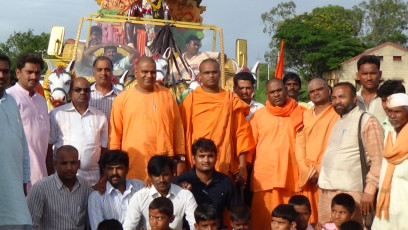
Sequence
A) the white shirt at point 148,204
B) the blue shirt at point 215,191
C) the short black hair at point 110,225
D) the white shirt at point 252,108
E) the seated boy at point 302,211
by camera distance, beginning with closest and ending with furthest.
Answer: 1. the short black hair at point 110,225
2. the white shirt at point 148,204
3. the seated boy at point 302,211
4. the blue shirt at point 215,191
5. the white shirt at point 252,108

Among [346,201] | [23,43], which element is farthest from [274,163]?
[23,43]

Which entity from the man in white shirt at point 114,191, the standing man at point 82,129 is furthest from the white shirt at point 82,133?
the man in white shirt at point 114,191

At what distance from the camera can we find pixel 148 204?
6.04 meters

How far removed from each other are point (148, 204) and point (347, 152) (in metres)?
1.76

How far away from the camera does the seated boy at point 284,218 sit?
236 inches

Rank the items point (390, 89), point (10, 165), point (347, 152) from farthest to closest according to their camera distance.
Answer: point (347, 152) < point (390, 89) < point (10, 165)

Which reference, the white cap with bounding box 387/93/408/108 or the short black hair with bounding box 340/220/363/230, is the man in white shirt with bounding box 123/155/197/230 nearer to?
the short black hair with bounding box 340/220/363/230

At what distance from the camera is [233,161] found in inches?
279

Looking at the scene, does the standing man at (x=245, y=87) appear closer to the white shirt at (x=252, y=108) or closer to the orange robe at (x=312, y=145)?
the white shirt at (x=252, y=108)

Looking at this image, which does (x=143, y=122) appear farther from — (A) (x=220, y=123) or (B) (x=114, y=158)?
(A) (x=220, y=123)

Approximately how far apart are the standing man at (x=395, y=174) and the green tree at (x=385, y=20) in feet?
177

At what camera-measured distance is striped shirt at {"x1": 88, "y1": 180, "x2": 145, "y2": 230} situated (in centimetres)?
604

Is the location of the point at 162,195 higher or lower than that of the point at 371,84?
lower

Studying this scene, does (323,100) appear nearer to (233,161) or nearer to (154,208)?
(233,161)
